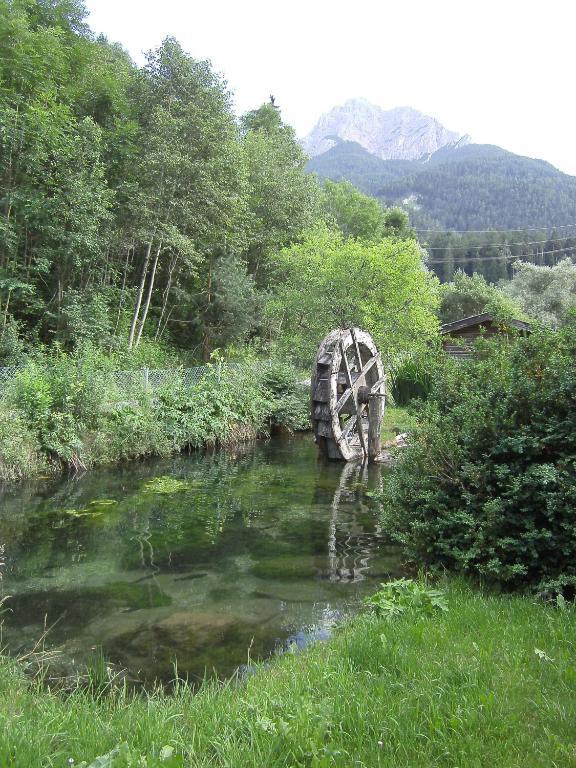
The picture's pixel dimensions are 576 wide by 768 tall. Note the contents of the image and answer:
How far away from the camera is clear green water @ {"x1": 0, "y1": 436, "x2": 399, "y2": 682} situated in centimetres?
514

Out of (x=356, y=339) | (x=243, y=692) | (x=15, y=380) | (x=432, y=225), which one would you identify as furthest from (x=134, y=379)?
(x=432, y=225)

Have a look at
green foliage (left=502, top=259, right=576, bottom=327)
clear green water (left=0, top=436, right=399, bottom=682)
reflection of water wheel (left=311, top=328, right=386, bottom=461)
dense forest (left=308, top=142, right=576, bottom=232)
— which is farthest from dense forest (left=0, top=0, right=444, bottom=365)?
dense forest (left=308, top=142, right=576, bottom=232)

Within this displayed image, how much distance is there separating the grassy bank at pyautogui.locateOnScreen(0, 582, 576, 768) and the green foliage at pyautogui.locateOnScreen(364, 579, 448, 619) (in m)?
0.40

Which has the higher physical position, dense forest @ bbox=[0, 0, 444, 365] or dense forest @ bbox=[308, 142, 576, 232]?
dense forest @ bbox=[308, 142, 576, 232]

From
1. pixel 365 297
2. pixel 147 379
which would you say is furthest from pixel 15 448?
pixel 365 297

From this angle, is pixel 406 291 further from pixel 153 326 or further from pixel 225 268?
pixel 153 326

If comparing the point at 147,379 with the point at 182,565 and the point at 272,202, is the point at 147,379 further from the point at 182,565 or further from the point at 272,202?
the point at 272,202

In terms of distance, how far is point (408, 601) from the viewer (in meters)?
4.69

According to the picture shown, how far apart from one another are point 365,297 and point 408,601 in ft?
54.6

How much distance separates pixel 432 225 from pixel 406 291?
98.4 meters

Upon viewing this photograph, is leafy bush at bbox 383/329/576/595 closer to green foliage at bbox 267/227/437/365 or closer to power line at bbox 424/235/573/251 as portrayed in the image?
green foliage at bbox 267/227/437/365

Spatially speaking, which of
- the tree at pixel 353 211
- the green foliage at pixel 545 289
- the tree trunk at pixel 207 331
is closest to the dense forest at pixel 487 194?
the tree at pixel 353 211

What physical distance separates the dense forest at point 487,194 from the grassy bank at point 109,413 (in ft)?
298

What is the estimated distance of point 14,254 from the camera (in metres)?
17.3
